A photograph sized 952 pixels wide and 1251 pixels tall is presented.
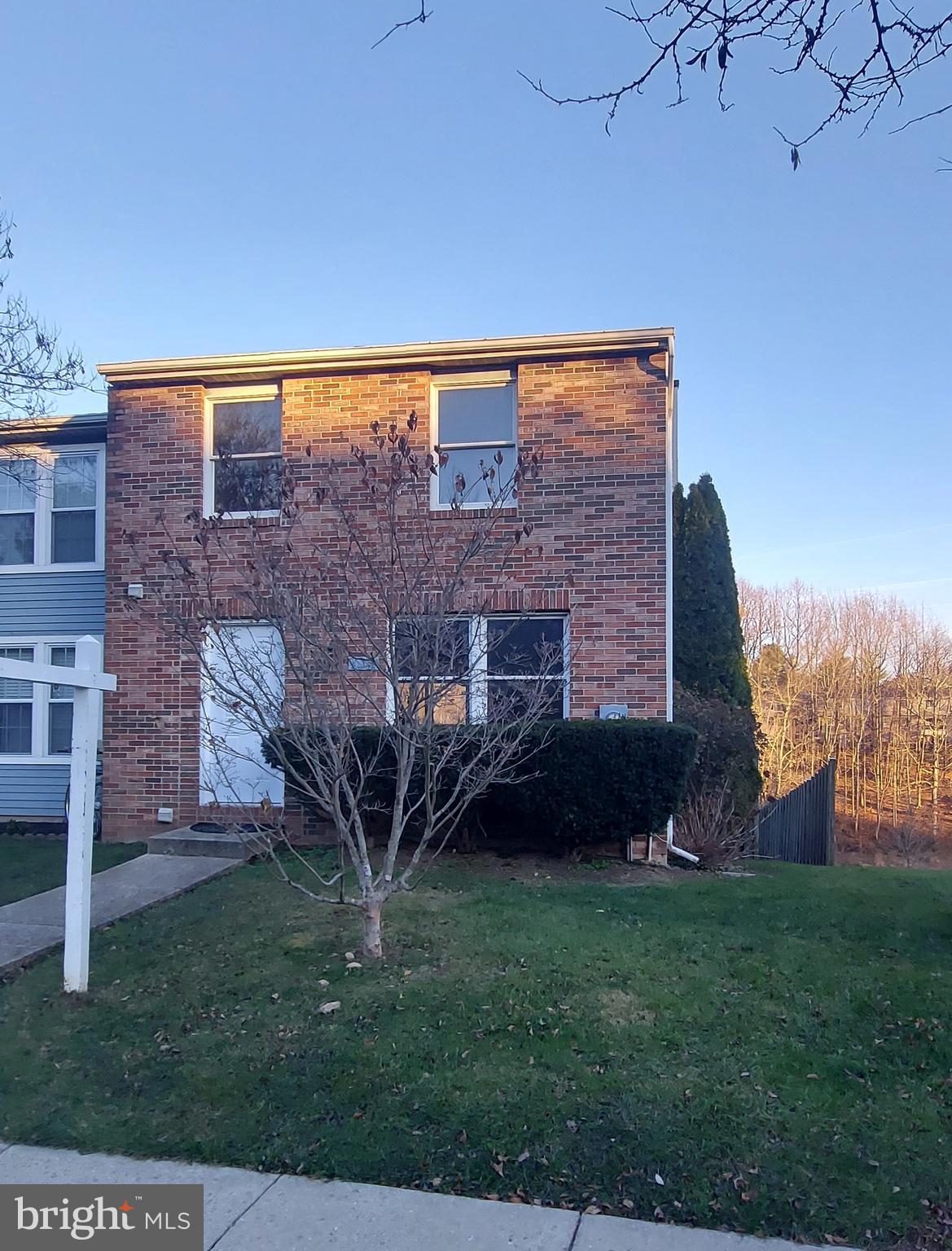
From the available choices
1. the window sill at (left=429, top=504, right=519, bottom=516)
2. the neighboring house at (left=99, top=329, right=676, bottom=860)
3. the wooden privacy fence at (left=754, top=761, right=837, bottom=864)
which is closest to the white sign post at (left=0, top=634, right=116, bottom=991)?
the neighboring house at (left=99, top=329, right=676, bottom=860)

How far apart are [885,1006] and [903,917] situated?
6.71 ft

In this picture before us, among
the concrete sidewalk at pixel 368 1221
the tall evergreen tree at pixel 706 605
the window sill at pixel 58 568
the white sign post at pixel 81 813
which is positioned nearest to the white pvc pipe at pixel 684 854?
the tall evergreen tree at pixel 706 605

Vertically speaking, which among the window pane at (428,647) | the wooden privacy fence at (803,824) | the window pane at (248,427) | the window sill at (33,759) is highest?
the window pane at (248,427)

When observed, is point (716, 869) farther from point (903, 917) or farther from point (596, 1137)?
point (596, 1137)

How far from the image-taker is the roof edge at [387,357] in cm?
1007

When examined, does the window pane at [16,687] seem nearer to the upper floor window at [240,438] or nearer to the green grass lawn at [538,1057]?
the upper floor window at [240,438]

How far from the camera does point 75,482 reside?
496 inches

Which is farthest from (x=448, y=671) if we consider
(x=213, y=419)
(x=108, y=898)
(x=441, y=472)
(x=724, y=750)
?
(x=724, y=750)

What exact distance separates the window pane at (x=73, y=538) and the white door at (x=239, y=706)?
3.52 meters

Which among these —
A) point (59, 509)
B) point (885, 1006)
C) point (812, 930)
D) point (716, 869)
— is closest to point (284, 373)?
point (59, 509)

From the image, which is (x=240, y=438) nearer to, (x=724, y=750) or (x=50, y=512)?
(x=50, y=512)

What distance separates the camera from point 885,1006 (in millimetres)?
5043

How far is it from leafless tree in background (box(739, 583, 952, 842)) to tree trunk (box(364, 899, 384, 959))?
20.3 metres

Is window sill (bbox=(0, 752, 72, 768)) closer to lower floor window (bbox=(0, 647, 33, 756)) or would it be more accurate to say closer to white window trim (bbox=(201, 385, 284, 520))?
lower floor window (bbox=(0, 647, 33, 756))
